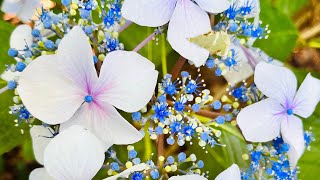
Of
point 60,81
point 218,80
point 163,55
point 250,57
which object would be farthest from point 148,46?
point 218,80

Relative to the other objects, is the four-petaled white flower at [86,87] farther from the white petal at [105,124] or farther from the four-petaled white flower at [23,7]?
the four-petaled white flower at [23,7]

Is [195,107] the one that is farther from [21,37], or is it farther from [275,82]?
[21,37]

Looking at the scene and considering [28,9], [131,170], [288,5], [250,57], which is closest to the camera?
[131,170]

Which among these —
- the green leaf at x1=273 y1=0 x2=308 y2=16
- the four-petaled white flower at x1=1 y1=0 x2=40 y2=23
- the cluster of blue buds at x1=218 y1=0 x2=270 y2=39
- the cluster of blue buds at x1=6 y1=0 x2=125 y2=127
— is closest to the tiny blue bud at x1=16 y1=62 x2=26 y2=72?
the cluster of blue buds at x1=6 y1=0 x2=125 y2=127

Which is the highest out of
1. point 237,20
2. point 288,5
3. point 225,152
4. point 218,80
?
point 237,20

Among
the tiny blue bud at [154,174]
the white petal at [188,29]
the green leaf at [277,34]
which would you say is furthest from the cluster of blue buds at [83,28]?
the green leaf at [277,34]

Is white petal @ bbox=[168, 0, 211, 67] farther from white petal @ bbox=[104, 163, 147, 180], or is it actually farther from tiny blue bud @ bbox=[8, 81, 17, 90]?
tiny blue bud @ bbox=[8, 81, 17, 90]

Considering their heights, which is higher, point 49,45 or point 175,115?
point 49,45

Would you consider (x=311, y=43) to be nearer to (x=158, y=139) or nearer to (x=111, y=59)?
(x=158, y=139)
